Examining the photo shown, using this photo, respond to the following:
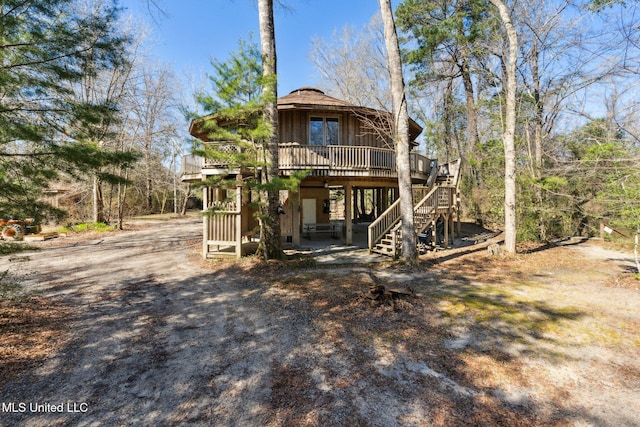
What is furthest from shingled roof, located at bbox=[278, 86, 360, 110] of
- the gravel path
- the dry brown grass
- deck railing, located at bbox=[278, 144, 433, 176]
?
the dry brown grass

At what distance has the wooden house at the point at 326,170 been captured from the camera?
34.1 ft

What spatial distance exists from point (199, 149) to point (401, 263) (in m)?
6.97

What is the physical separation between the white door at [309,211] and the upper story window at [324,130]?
13.7 feet

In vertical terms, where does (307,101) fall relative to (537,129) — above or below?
→ above

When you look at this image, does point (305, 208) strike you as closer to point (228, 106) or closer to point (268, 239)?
point (268, 239)

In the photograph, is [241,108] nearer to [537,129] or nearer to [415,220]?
[415,220]

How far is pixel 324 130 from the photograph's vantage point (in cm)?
1334

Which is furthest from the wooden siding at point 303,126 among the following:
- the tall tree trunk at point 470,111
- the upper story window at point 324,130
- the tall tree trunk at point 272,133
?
the tall tree trunk at point 470,111

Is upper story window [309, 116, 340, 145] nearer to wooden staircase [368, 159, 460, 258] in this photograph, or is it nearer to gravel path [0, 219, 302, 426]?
wooden staircase [368, 159, 460, 258]

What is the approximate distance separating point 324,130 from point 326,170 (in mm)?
2705

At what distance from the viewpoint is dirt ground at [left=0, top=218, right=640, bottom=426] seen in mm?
3025

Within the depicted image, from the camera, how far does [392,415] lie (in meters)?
2.93

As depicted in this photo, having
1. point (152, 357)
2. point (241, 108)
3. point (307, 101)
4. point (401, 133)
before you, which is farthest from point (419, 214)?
point (152, 357)

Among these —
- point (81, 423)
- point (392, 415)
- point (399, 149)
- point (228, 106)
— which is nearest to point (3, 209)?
point (81, 423)
